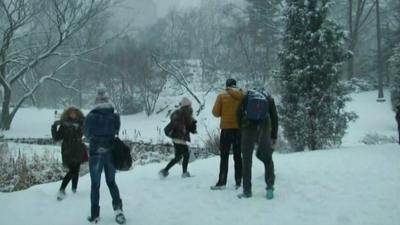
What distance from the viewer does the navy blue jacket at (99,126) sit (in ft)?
18.9

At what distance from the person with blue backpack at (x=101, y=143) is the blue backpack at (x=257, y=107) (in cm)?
189

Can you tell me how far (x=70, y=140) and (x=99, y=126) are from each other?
1652 millimetres

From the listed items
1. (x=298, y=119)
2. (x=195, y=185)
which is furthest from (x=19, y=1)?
(x=195, y=185)

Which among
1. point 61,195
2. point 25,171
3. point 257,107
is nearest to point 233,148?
point 257,107

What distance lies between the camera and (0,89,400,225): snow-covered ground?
5879 mm

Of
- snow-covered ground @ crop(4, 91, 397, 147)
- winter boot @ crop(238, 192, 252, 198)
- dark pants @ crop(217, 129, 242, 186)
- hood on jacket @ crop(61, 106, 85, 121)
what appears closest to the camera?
winter boot @ crop(238, 192, 252, 198)

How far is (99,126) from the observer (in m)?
5.76

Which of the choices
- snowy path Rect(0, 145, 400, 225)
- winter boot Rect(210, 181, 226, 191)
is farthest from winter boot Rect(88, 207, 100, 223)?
winter boot Rect(210, 181, 226, 191)

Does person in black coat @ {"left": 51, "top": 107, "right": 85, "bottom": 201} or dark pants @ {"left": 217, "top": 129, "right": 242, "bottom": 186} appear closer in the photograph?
dark pants @ {"left": 217, "top": 129, "right": 242, "bottom": 186}

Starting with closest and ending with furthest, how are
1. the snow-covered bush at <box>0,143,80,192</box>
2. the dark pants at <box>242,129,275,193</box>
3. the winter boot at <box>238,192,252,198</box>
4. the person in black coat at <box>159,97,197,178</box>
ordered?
the dark pants at <box>242,129,275,193</box>
the winter boot at <box>238,192,252,198</box>
the person in black coat at <box>159,97,197,178</box>
the snow-covered bush at <box>0,143,80,192</box>

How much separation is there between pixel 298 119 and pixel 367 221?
638 centimetres

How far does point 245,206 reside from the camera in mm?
6273

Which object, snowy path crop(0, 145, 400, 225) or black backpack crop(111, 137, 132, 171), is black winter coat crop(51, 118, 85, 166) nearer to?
snowy path crop(0, 145, 400, 225)

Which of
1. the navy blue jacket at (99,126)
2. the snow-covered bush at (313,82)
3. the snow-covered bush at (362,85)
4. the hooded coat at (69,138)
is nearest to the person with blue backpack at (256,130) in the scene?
the navy blue jacket at (99,126)
